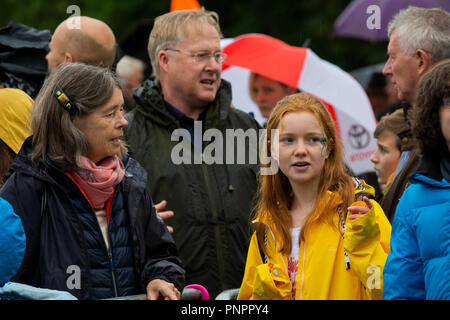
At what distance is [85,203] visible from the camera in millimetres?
4266

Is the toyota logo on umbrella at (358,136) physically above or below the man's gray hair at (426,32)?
below

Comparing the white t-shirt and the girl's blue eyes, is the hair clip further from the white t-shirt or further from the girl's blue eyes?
the white t-shirt

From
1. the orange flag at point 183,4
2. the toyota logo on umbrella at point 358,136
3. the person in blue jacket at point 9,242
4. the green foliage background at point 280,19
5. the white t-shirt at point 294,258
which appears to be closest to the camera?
the person in blue jacket at point 9,242

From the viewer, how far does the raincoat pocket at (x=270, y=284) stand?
4.02 m

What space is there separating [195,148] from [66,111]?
1.31m

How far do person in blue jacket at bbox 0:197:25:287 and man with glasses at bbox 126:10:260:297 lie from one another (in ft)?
5.95

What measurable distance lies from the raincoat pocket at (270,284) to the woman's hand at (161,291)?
1.30 ft

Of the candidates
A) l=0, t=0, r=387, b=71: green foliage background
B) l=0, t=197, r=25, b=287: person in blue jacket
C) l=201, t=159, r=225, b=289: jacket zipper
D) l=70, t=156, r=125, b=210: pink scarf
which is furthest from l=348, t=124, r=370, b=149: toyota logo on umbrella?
l=0, t=0, r=387, b=71: green foliage background

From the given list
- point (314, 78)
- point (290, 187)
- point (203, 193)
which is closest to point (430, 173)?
point (290, 187)

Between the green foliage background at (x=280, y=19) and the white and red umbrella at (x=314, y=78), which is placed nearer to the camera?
the white and red umbrella at (x=314, y=78)

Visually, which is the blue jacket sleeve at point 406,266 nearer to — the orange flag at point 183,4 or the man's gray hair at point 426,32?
the man's gray hair at point 426,32

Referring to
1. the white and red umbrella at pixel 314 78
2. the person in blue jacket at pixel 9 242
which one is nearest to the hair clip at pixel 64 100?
the person in blue jacket at pixel 9 242

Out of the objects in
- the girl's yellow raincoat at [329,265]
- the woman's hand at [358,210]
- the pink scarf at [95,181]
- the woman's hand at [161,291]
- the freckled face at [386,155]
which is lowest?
the woman's hand at [161,291]
